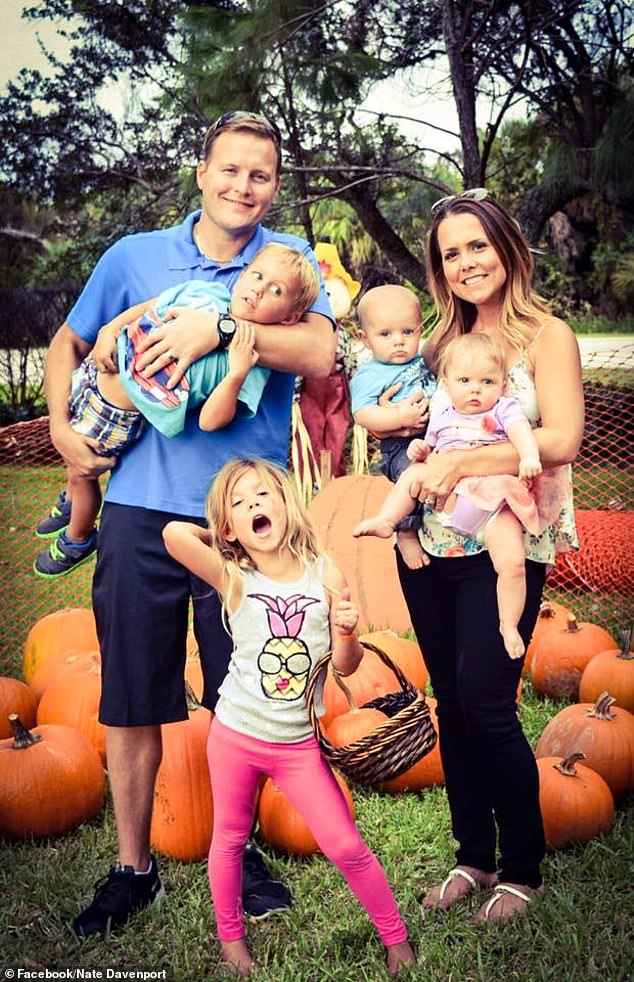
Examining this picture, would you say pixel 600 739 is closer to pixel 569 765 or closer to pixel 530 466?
pixel 569 765

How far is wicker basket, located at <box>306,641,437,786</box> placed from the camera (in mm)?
1571

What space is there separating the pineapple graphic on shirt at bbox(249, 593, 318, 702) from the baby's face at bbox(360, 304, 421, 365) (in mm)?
398

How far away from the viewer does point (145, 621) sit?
1781 mm

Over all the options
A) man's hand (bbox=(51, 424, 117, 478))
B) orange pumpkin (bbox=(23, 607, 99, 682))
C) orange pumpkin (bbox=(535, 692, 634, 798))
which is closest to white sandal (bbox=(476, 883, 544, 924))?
orange pumpkin (bbox=(535, 692, 634, 798))

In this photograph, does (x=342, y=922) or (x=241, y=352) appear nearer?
(x=241, y=352)

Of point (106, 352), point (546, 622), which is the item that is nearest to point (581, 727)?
point (546, 622)

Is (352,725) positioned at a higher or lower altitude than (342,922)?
higher

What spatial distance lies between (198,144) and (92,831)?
1574mm

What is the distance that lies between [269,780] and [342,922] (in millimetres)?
460

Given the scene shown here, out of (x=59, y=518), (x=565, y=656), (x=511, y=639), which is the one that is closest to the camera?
(x=511, y=639)

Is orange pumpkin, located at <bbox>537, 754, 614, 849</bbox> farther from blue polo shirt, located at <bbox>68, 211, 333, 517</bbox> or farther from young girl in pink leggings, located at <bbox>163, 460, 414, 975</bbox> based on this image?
blue polo shirt, located at <bbox>68, 211, 333, 517</bbox>

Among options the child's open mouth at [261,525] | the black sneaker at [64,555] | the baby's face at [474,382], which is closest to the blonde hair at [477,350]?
the baby's face at [474,382]

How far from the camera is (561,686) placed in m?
2.76

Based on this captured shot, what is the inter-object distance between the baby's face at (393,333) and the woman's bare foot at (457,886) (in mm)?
936
